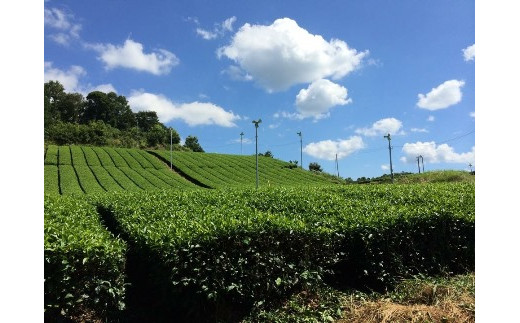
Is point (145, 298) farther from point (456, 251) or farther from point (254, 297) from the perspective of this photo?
point (456, 251)

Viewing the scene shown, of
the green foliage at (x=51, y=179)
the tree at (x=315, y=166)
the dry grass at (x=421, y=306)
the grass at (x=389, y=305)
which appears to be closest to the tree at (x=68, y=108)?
the green foliage at (x=51, y=179)

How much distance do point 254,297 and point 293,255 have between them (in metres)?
0.85

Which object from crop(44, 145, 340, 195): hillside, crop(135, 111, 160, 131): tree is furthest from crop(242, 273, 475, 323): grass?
crop(135, 111, 160, 131): tree

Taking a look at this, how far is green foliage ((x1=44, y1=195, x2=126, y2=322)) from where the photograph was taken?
4.61 metres

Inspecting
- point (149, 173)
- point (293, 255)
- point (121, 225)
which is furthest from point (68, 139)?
point (293, 255)

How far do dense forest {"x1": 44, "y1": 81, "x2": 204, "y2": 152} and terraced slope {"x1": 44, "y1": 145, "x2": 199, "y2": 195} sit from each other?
6.34m

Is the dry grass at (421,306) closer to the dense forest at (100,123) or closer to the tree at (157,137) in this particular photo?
the dense forest at (100,123)

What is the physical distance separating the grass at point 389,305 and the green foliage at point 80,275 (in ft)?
6.00

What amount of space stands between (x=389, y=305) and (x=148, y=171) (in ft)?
134

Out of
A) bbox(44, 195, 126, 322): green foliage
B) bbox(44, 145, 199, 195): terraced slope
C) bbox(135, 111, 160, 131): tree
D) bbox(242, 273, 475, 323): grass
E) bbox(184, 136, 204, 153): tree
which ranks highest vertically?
bbox(135, 111, 160, 131): tree

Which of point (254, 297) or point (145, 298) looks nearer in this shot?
point (254, 297)

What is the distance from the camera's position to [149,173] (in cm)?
4197

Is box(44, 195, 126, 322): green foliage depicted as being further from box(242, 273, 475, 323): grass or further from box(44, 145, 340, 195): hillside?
box(44, 145, 340, 195): hillside
